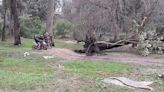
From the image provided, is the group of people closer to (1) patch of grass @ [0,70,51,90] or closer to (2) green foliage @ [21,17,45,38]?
(1) patch of grass @ [0,70,51,90]

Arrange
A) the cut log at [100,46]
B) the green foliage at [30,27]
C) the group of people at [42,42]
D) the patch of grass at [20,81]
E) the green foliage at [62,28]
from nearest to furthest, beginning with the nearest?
the patch of grass at [20,81], the cut log at [100,46], the group of people at [42,42], the green foliage at [30,27], the green foliage at [62,28]

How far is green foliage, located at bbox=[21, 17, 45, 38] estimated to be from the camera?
43.5 metres

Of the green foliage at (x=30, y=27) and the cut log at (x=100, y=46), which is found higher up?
the green foliage at (x=30, y=27)

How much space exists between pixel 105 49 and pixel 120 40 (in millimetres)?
1270

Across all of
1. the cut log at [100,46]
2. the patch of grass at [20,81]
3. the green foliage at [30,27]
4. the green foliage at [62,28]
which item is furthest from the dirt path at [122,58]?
the green foliage at [62,28]

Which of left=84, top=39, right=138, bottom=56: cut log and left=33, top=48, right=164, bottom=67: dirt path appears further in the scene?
left=84, top=39, right=138, bottom=56: cut log

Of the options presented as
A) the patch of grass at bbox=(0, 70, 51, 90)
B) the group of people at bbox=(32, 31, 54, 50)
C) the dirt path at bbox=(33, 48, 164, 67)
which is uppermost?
the group of people at bbox=(32, 31, 54, 50)

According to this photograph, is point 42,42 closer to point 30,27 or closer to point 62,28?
point 30,27

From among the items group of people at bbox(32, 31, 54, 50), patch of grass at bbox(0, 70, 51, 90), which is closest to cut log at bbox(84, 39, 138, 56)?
group of people at bbox(32, 31, 54, 50)

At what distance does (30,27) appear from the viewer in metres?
44.8

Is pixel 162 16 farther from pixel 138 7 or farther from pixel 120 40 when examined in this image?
pixel 120 40

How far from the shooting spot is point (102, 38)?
28.8m

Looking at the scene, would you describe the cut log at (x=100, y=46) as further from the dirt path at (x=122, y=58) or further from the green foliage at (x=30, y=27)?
the green foliage at (x=30, y=27)

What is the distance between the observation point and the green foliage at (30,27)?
43531mm
